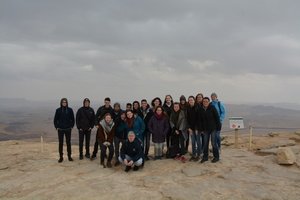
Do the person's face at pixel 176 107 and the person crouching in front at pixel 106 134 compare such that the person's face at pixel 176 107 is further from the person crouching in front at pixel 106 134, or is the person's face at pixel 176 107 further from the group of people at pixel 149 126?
the person crouching in front at pixel 106 134

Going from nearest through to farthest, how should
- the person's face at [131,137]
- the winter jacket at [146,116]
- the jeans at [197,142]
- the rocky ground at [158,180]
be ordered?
the rocky ground at [158,180] → the person's face at [131,137] → the jeans at [197,142] → the winter jacket at [146,116]

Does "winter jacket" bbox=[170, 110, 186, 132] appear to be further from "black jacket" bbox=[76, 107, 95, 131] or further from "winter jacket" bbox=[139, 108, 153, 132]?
"black jacket" bbox=[76, 107, 95, 131]

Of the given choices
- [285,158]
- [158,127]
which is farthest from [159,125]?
[285,158]

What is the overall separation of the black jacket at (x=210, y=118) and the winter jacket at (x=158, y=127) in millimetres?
1163

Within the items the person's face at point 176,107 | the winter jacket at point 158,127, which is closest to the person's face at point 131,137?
the winter jacket at point 158,127

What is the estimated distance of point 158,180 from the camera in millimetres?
8789

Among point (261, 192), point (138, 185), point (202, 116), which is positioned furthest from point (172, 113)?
point (261, 192)

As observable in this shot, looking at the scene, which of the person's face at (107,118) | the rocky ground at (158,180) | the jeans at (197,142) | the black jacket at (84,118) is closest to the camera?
the rocky ground at (158,180)

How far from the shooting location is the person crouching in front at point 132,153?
31.9 feet

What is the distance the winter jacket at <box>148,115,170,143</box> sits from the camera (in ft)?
33.7

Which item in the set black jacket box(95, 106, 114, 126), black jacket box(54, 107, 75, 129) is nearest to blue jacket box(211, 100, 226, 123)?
black jacket box(95, 106, 114, 126)

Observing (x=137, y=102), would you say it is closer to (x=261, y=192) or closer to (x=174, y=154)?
(x=174, y=154)

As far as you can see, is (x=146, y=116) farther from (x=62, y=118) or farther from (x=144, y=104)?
(x=62, y=118)

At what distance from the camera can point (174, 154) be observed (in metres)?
10.8
